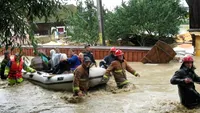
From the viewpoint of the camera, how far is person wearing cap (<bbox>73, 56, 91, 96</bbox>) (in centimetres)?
960

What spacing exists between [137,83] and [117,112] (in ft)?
11.9

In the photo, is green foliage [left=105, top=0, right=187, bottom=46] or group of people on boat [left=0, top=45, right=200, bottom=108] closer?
group of people on boat [left=0, top=45, right=200, bottom=108]

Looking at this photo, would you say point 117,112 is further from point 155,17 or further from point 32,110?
point 155,17

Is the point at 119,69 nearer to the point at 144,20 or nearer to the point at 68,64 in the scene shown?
the point at 68,64

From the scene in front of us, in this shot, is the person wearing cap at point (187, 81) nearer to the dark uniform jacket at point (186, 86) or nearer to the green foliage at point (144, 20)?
the dark uniform jacket at point (186, 86)

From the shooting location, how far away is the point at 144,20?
24766 mm

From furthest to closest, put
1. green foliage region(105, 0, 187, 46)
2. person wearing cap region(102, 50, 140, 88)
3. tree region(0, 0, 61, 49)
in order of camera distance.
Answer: green foliage region(105, 0, 187, 46), person wearing cap region(102, 50, 140, 88), tree region(0, 0, 61, 49)

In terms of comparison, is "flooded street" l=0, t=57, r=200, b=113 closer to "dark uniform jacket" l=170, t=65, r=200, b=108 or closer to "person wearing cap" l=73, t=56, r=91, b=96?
"dark uniform jacket" l=170, t=65, r=200, b=108

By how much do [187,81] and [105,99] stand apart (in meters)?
3.57

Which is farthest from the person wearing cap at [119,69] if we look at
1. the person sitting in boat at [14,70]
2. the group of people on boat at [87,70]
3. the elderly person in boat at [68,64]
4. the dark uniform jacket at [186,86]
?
the person sitting in boat at [14,70]

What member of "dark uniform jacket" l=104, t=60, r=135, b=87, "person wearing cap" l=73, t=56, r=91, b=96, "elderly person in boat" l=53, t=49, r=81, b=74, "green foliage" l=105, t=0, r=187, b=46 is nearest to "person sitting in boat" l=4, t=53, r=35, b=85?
"elderly person in boat" l=53, t=49, r=81, b=74

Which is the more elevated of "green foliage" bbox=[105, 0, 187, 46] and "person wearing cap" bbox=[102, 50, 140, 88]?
"green foliage" bbox=[105, 0, 187, 46]

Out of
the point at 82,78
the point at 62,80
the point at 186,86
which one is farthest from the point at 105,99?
the point at 186,86

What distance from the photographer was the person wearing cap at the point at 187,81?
7.11m
